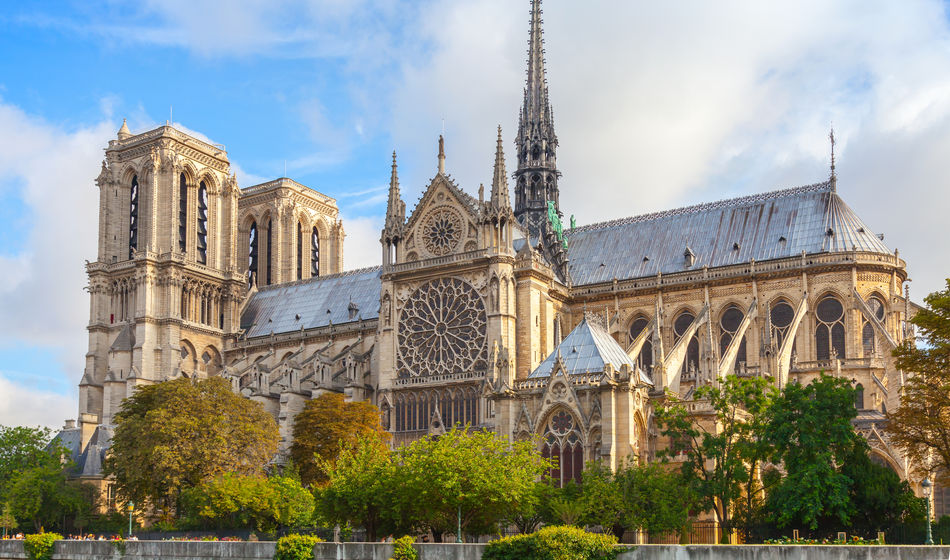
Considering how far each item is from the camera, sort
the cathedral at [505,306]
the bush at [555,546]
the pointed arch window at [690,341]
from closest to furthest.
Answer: the bush at [555,546] → the cathedral at [505,306] → the pointed arch window at [690,341]

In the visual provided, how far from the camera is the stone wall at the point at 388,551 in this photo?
87.8 feet

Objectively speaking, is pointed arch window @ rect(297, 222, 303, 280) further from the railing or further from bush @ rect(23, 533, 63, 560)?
bush @ rect(23, 533, 63, 560)

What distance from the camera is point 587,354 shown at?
139 feet

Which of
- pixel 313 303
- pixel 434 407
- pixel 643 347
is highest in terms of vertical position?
pixel 313 303

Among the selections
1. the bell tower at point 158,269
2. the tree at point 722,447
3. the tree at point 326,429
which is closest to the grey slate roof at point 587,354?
the tree at point 722,447

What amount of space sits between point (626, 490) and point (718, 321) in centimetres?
2602

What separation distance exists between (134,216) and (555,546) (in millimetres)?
55838

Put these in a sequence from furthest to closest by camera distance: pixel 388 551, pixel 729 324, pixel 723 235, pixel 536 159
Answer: pixel 536 159, pixel 723 235, pixel 729 324, pixel 388 551

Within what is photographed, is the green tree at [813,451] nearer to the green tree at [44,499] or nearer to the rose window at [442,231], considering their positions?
the rose window at [442,231]

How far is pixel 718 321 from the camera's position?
61.5 meters

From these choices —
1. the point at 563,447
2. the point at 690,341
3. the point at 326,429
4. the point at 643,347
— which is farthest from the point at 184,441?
the point at 690,341

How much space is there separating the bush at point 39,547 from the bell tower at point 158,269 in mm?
27659

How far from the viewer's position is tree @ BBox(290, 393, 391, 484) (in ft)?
192

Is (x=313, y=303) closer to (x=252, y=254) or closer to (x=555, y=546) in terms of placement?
(x=252, y=254)
